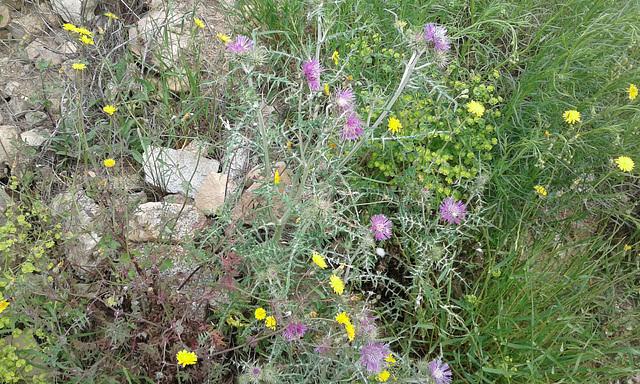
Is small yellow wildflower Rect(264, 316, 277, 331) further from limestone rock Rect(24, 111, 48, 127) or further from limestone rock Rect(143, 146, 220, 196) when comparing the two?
limestone rock Rect(24, 111, 48, 127)

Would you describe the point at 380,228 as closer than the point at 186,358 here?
No

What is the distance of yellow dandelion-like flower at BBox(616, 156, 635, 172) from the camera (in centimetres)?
235

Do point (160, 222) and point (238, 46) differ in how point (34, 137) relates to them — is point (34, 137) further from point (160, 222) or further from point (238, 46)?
point (238, 46)

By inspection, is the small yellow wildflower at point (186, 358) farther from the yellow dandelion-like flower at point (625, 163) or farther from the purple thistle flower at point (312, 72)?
the yellow dandelion-like flower at point (625, 163)

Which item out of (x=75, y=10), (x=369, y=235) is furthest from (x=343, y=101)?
(x=75, y=10)

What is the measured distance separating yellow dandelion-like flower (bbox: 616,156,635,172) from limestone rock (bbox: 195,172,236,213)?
1951mm

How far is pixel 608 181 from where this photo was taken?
9.23 feet

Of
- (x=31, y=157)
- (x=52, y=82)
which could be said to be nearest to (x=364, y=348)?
(x=31, y=157)

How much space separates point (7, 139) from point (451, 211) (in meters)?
2.41

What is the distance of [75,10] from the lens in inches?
121

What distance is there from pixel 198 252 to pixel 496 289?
1.44 m

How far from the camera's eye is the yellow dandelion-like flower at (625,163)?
2352mm

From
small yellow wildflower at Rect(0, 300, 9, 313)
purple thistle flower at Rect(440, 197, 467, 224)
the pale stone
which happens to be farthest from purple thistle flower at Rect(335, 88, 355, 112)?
the pale stone

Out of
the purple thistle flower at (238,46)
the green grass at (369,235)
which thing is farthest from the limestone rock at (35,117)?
the purple thistle flower at (238,46)
